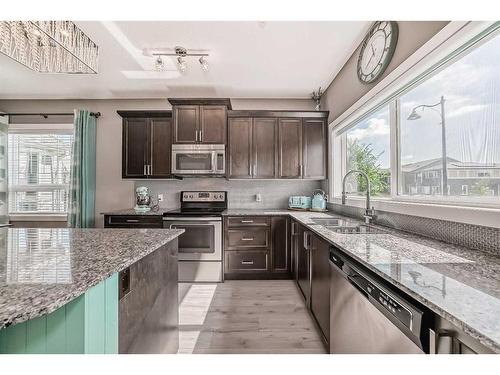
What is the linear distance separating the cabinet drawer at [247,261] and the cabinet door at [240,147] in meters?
1.08

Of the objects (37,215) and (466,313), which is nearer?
(466,313)

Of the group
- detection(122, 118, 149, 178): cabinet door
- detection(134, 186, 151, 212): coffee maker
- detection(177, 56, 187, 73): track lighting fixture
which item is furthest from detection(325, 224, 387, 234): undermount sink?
detection(122, 118, 149, 178): cabinet door

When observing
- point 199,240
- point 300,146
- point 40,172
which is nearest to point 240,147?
point 300,146

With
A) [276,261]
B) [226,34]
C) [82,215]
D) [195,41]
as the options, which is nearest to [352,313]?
[276,261]

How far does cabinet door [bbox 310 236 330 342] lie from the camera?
5.73ft

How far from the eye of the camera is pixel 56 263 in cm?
92

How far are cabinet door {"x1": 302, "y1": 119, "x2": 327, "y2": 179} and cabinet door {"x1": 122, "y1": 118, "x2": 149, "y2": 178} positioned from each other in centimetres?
230

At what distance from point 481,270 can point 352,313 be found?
59 centimetres

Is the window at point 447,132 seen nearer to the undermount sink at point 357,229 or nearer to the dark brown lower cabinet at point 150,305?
the undermount sink at point 357,229

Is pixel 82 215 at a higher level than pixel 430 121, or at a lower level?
lower

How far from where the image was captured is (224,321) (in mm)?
2258

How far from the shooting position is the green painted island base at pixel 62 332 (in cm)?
72

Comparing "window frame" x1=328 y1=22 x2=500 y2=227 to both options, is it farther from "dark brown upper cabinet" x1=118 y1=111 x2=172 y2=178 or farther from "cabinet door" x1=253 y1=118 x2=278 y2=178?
"dark brown upper cabinet" x1=118 y1=111 x2=172 y2=178
